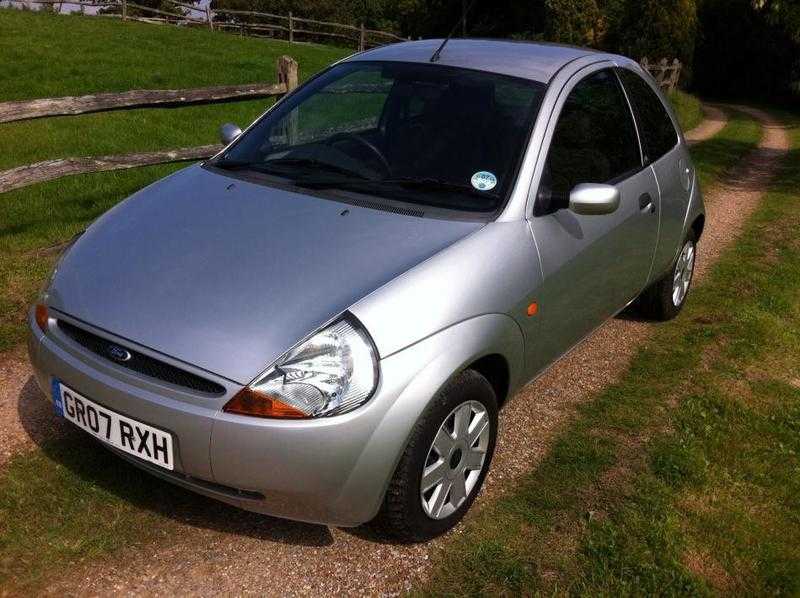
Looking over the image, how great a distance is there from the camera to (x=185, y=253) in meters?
3.03

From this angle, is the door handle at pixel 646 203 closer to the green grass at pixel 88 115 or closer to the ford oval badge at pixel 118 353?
the ford oval badge at pixel 118 353

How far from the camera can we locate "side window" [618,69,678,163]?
4539mm

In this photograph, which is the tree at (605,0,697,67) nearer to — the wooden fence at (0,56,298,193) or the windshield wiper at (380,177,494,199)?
the wooden fence at (0,56,298,193)

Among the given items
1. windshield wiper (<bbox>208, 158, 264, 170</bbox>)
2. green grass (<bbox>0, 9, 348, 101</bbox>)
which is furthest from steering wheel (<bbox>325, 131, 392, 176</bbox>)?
green grass (<bbox>0, 9, 348, 101</bbox>)

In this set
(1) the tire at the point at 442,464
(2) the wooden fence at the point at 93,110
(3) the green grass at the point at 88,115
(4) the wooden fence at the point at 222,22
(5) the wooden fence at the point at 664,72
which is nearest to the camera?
(1) the tire at the point at 442,464

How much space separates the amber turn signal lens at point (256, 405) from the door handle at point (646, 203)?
256cm

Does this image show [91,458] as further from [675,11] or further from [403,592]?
[675,11]

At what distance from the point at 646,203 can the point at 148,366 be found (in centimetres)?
287

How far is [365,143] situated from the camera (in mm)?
3766

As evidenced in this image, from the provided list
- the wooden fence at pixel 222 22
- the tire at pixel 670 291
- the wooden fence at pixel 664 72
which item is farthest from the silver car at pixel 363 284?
the wooden fence at pixel 222 22

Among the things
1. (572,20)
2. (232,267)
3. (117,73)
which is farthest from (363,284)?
(572,20)

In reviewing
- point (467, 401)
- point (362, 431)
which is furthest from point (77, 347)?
point (467, 401)

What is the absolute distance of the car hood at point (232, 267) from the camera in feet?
8.61

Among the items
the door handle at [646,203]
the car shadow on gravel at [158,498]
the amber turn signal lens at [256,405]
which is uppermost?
the door handle at [646,203]
